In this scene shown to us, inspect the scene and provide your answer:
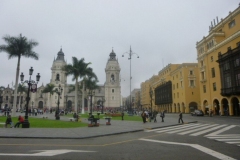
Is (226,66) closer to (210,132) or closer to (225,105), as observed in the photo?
(225,105)

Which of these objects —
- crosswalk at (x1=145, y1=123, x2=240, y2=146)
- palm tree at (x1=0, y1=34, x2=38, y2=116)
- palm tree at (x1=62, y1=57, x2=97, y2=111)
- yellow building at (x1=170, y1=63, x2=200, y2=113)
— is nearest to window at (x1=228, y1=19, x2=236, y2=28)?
yellow building at (x1=170, y1=63, x2=200, y2=113)

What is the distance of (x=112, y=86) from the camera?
4515 inches

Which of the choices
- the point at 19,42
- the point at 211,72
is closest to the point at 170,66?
the point at 211,72

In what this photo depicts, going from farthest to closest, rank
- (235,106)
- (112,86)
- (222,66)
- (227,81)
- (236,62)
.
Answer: (112,86)
(222,66)
(227,81)
(235,106)
(236,62)

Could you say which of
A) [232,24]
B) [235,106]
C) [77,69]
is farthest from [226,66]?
[77,69]

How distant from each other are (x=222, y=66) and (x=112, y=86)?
258 ft

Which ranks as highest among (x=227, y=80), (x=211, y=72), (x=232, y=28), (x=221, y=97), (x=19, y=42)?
(x=232, y=28)

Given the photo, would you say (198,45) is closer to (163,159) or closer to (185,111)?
(185,111)

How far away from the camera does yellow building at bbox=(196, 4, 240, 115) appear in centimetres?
3678

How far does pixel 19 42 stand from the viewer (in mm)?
33719

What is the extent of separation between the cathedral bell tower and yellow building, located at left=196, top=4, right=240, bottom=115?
217 ft

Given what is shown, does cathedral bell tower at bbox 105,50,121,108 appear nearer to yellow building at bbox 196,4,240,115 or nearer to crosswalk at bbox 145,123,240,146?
yellow building at bbox 196,4,240,115

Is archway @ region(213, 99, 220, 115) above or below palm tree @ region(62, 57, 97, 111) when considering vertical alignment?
below

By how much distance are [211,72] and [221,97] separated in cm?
703
